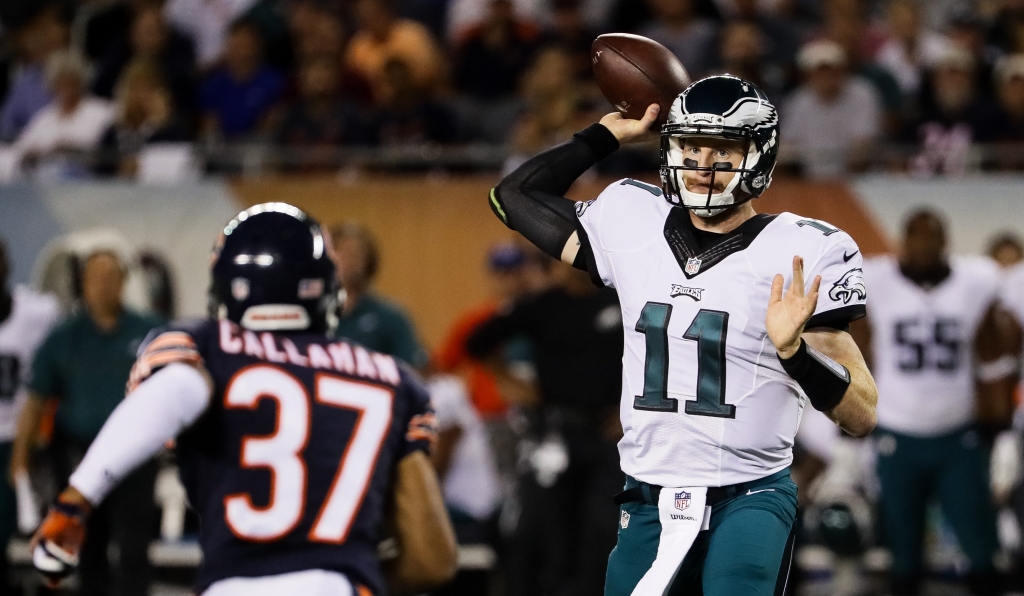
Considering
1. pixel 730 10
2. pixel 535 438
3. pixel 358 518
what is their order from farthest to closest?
1. pixel 730 10
2. pixel 535 438
3. pixel 358 518

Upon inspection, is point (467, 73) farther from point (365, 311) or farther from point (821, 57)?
point (365, 311)

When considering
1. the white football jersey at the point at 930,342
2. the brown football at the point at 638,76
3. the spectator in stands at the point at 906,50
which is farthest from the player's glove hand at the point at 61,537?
the spectator in stands at the point at 906,50

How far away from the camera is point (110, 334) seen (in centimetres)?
781

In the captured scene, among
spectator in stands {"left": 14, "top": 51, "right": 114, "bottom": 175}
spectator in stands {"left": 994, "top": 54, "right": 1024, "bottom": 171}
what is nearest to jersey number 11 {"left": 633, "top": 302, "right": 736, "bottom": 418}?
spectator in stands {"left": 994, "top": 54, "right": 1024, "bottom": 171}

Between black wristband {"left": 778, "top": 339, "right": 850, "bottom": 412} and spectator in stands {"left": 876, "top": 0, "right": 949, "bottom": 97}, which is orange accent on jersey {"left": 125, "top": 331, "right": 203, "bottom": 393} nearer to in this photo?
black wristband {"left": 778, "top": 339, "right": 850, "bottom": 412}

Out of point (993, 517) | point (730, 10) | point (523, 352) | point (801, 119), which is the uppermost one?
point (730, 10)

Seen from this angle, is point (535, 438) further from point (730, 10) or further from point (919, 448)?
point (730, 10)

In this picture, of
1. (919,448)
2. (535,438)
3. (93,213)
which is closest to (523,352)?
(535,438)

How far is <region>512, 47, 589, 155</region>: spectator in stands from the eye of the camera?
9.52m

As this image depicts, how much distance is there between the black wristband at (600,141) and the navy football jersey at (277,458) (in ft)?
3.60

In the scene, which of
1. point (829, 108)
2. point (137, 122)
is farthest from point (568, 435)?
point (137, 122)

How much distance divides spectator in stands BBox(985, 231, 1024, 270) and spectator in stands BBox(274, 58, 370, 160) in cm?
396

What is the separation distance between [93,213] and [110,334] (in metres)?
2.48

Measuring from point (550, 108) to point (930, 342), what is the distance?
284cm
